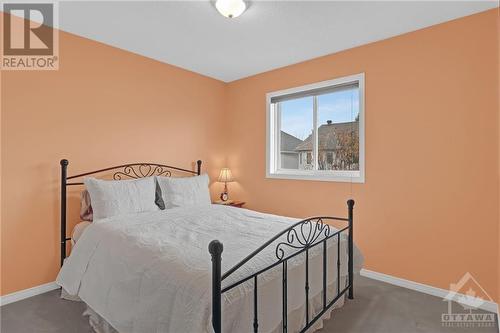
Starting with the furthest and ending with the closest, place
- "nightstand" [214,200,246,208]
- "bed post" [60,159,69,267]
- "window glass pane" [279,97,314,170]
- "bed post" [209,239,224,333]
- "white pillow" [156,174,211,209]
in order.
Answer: "nightstand" [214,200,246,208] → "window glass pane" [279,97,314,170] → "white pillow" [156,174,211,209] → "bed post" [60,159,69,267] → "bed post" [209,239,224,333]

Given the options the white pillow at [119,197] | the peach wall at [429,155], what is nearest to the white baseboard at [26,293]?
the white pillow at [119,197]

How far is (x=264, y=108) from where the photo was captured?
13.1ft

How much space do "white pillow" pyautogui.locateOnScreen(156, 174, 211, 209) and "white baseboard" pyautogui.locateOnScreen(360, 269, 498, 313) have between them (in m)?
2.00

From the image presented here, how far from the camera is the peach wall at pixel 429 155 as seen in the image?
2.39 meters

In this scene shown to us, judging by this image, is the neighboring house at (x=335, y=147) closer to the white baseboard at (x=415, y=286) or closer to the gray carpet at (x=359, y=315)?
the white baseboard at (x=415, y=286)

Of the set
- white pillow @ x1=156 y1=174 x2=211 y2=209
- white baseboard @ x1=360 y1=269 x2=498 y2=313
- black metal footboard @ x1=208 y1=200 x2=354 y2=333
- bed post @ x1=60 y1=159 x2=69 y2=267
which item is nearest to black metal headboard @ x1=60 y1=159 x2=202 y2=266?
bed post @ x1=60 y1=159 x2=69 y2=267

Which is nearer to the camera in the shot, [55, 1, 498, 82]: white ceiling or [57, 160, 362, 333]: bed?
[57, 160, 362, 333]: bed

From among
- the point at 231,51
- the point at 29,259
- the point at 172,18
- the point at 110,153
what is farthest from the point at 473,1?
the point at 29,259

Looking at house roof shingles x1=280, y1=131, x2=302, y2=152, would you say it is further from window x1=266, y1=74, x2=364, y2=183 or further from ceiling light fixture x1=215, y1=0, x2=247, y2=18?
ceiling light fixture x1=215, y1=0, x2=247, y2=18

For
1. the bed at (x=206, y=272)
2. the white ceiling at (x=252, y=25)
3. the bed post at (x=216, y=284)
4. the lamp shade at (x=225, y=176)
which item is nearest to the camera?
the bed post at (x=216, y=284)

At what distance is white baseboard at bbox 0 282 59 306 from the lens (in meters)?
2.44

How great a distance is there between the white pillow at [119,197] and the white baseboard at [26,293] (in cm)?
89

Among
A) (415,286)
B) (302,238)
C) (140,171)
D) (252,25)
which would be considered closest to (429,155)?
(415,286)

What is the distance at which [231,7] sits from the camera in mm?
2236
